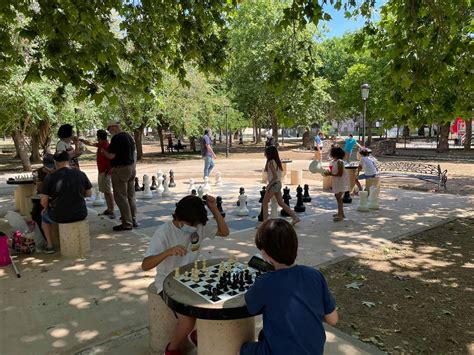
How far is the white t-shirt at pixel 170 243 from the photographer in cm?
298

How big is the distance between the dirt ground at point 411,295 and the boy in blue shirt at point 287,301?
157 cm

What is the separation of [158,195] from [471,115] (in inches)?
292

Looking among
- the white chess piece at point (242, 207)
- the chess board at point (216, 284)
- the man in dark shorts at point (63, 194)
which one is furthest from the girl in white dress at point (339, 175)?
the chess board at point (216, 284)

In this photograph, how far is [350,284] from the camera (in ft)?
15.5

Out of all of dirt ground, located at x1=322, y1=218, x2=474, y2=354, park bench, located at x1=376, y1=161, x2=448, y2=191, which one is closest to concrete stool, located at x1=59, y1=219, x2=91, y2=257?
dirt ground, located at x1=322, y1=218, x2=474, y2=354

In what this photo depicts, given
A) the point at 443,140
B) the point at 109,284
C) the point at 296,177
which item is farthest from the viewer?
the point at 443,140

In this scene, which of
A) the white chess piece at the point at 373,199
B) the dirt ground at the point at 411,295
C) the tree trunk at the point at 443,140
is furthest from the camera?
the tree trunk at the point at 443,140

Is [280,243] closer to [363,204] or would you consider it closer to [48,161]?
[48,161]

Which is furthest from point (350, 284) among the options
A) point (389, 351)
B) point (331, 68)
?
point (331, 68)

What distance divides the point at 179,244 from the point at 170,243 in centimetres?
8

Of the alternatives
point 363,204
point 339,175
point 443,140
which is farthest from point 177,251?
point 443,140

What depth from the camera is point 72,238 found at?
5.62 m

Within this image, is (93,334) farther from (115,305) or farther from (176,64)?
(176,64)

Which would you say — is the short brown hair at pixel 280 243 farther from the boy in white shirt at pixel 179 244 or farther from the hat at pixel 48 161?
the hat at pixel 48 161
